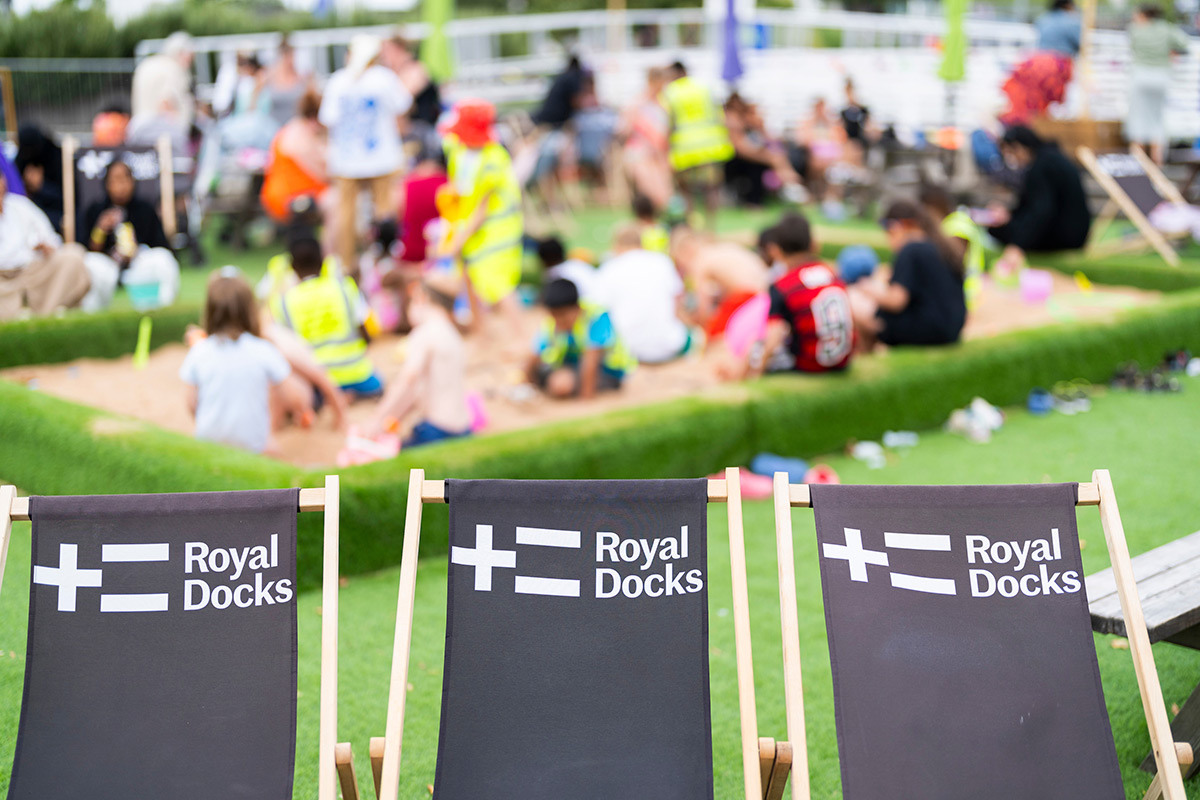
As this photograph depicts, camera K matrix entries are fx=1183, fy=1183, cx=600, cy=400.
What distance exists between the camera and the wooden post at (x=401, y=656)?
8.31ft

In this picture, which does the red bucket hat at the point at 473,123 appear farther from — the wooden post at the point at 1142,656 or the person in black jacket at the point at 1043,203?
the wooden post at the point at 1142,656

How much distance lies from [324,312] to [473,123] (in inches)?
72.7

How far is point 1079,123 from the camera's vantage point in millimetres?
12531

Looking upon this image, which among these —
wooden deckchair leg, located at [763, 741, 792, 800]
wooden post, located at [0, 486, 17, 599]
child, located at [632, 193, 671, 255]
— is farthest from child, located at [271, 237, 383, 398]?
wooden deckchair leg, located at [763, 741, 792, 800]

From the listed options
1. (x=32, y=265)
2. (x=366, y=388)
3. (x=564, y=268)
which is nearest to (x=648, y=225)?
(x=564, y=268)

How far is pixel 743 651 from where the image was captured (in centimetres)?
265

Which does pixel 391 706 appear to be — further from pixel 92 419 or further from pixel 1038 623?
pixel 92 419

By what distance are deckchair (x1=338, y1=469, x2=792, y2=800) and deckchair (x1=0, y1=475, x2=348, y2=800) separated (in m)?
0.22

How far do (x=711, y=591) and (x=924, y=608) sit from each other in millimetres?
1575

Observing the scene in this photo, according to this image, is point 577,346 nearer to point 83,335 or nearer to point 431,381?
point 431,381

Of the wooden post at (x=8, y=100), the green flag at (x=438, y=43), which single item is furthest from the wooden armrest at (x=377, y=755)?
the wooden post at (x=8, y=100)

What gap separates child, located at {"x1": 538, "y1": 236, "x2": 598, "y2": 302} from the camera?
732cm

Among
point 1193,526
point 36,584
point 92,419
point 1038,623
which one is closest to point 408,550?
point 36,584

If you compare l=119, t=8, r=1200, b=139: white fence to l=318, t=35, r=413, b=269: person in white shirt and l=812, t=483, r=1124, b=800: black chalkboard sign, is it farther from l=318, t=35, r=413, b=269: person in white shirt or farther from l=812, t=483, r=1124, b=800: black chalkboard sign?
l=812, t=483, r=1124, b=800: black chalkboard sign
